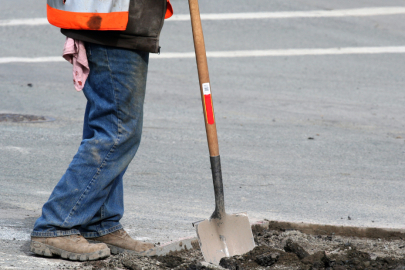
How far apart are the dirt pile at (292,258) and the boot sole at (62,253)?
0.13 ft

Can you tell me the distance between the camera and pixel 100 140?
311cm

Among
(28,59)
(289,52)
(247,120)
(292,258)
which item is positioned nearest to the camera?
(292,258)

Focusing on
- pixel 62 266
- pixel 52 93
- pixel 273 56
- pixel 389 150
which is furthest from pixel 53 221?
pixel 273 56

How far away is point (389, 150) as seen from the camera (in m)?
7.09

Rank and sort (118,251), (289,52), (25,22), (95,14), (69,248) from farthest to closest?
(25,22), (289,52), (118,251), (69,248), (95,14)

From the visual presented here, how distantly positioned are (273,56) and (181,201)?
7.77 m

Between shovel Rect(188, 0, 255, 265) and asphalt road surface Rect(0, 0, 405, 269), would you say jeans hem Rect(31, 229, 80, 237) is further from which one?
shovel Rect(188, 0, 255, 265)

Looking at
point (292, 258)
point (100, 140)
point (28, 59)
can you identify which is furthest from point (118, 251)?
point (28, 59)

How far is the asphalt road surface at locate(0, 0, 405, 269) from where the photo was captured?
473cm

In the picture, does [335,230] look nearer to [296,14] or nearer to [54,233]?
[54,233]

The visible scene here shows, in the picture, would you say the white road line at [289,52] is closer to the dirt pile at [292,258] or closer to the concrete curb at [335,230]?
the concrete curb at [335,230]

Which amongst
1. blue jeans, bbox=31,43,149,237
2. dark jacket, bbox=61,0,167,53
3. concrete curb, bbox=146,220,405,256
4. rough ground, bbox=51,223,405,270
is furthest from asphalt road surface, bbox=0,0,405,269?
dark jacket, bbox=61,0,167,53

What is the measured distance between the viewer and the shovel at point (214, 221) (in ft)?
10.7

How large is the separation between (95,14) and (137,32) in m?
0.24
